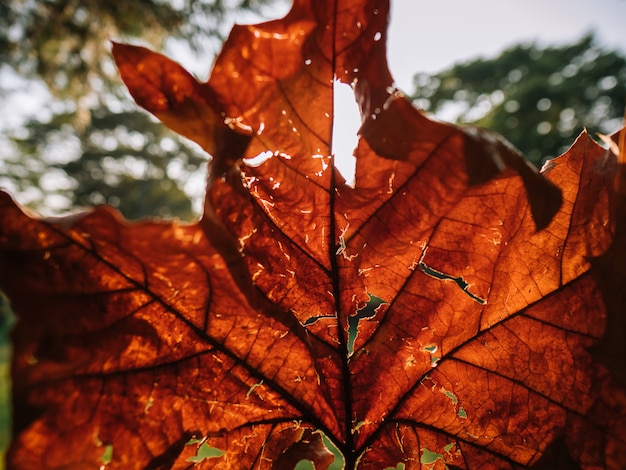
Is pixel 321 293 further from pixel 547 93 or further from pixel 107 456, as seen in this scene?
pixel 547 93

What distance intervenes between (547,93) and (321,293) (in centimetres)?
777

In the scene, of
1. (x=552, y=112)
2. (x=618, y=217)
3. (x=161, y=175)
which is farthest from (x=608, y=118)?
(x=161, y=175)

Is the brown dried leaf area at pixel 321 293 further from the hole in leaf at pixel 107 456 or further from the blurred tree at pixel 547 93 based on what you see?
the blurred tree at pixel 547 93

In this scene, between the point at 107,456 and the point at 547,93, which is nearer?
the point at 107,456

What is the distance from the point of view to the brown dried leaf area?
297 millimetres

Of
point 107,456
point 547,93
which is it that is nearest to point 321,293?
point 107,456

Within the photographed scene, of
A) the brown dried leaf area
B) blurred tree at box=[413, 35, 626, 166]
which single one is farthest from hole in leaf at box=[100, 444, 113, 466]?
blurred tree at box=[413, 35, 626, 166]

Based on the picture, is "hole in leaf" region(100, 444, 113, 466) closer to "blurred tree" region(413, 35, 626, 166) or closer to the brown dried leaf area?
the brown dried leaf area

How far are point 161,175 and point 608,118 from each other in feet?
37.1

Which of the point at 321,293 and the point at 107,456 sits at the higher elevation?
the point at 321,293

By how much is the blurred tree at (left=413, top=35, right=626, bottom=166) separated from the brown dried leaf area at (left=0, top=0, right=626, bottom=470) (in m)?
6.65

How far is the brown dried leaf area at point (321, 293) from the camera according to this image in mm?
297

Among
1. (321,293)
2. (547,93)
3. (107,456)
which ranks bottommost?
(107,456)

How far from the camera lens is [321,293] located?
40 centimetres
